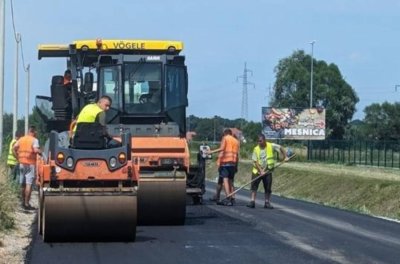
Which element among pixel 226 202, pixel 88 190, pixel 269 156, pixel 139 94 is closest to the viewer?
pixel 88 190

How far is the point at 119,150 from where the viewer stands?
1387 cm

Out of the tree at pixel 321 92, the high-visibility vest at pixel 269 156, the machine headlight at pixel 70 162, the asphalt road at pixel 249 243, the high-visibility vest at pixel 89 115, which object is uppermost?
the tree at pixel 321 92

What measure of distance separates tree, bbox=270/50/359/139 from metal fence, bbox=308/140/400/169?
2108 cm

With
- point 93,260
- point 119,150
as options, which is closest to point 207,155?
point 119,150

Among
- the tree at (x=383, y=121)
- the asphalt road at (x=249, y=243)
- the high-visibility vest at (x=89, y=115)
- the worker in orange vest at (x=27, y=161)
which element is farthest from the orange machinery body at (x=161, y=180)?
the tree at (x=383, y=121)

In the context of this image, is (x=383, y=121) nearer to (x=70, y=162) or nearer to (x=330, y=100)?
(x=330, y=100)

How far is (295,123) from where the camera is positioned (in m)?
67.9

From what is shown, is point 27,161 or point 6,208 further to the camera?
point 27,161

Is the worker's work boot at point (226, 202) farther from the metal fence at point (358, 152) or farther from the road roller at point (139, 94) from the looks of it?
the metal fence at point (358, 152)

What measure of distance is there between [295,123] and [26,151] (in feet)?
160

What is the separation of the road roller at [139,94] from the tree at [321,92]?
6908 centimetres

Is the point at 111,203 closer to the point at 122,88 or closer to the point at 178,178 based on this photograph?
the point at 178,178

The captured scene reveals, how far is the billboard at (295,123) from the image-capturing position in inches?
2672

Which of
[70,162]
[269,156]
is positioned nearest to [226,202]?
[269,156]
